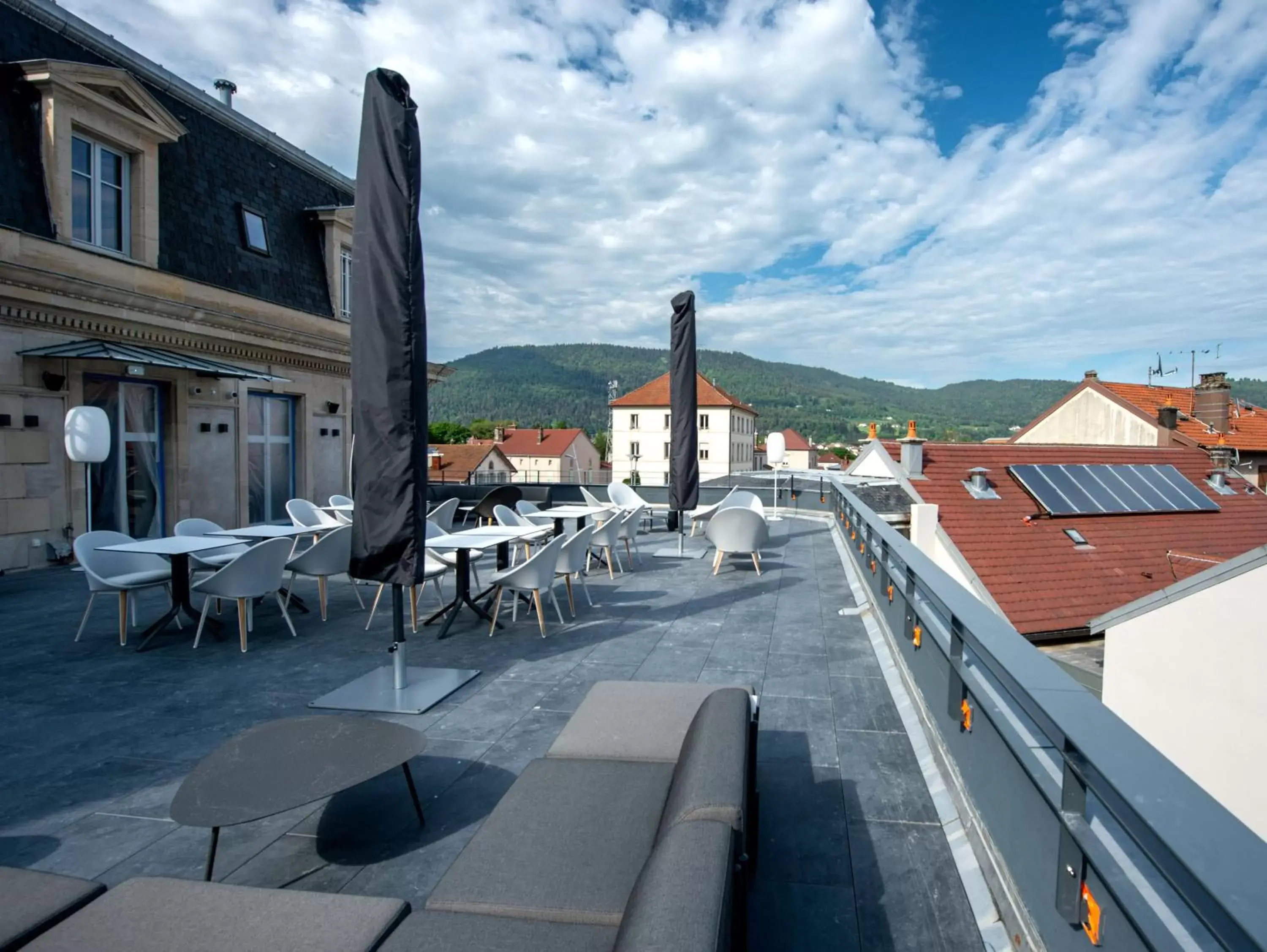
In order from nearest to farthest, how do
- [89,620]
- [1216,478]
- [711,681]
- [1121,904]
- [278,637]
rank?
[1121,904] → [711,681] → [278,637] → [89,620] → [1216,478]

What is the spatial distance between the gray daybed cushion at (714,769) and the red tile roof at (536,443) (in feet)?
226

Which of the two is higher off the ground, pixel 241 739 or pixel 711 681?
pixel 241 739

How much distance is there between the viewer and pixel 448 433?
76938mm

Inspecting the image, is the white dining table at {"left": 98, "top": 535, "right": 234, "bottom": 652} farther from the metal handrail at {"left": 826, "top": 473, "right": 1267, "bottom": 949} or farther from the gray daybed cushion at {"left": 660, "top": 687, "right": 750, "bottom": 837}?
the metal handrail at {"left": 826, "top": 473, "right": 1267, "bottom": 949}

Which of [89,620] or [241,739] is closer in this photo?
[241,739]

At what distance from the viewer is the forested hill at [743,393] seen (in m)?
98.2

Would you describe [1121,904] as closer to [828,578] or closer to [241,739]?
[241,739]

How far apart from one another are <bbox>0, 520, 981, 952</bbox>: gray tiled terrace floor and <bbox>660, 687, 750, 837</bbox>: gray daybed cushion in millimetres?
579

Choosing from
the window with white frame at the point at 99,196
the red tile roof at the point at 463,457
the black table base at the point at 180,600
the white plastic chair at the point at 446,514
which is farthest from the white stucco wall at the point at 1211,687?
the red tile roof at the point at 463,457

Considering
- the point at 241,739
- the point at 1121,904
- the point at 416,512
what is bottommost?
the point at 241,739

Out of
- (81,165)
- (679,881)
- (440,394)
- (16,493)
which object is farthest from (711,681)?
(440,394)

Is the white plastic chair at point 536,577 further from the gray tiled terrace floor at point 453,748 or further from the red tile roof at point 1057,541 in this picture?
the red tile roof at point 1057,541

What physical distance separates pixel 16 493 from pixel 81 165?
4.23 m

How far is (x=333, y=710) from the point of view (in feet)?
Result: 13.0
